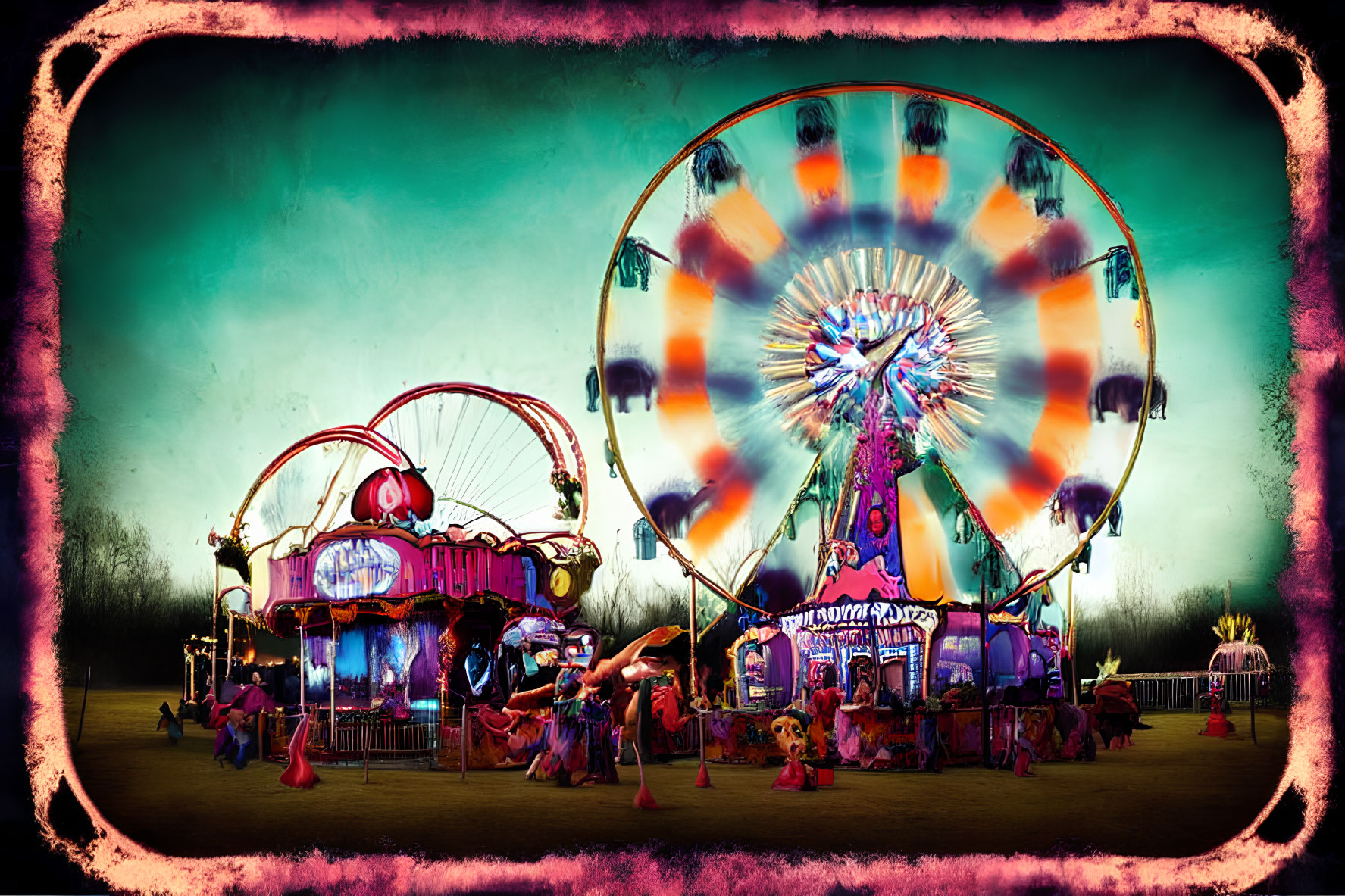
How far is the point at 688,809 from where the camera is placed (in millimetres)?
12719

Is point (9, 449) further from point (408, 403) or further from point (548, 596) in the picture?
point (548, 596)

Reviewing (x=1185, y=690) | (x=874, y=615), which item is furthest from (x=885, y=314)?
(x=1185, y=690)

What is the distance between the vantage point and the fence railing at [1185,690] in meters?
30.9

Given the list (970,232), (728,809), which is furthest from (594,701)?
(970,232)

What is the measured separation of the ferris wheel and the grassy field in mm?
3185

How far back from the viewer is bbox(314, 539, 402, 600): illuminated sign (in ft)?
61.9

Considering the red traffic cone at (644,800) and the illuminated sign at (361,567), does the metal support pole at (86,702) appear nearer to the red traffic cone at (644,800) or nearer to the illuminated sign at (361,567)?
the illuminated sign at (361,567)

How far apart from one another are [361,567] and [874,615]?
8.63 meters

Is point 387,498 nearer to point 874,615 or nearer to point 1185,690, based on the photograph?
point 874,615

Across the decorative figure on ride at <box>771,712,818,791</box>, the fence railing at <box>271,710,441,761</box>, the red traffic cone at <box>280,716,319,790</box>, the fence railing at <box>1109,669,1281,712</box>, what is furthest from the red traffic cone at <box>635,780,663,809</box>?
the fence railing at <box>1109,669,1281,712</box>

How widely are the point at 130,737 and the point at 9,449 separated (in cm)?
1143

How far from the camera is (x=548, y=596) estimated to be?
20.8m

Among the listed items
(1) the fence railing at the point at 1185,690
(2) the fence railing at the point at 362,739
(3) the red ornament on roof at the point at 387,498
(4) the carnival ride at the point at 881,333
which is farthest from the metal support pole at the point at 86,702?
(1) the fence railing at the point at 1185,690

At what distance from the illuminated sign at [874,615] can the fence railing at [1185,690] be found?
42.4ft
